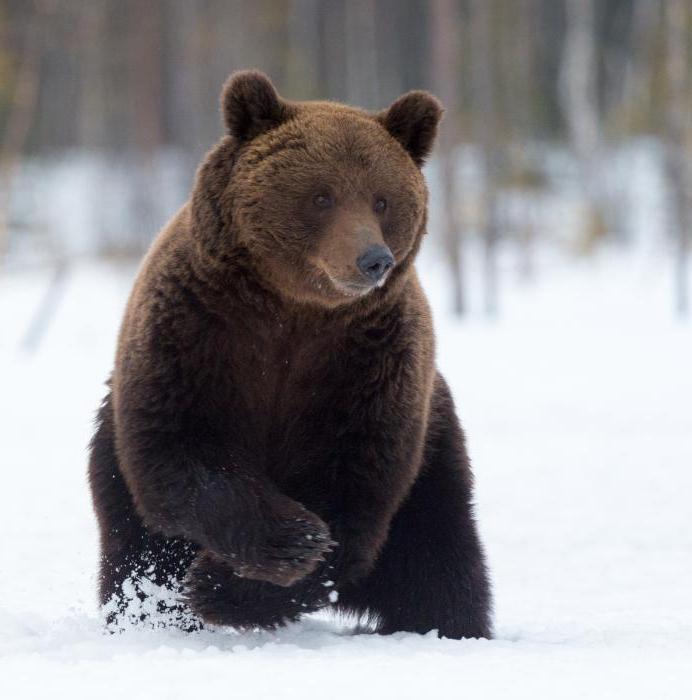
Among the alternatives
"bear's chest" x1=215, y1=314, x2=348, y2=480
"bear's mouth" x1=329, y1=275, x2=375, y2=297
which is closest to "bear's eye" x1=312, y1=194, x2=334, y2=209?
"bear's mouth" x1=329, y1=275, x2=375, y2=297

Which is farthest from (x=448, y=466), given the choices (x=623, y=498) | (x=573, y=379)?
(x=573, y=379)

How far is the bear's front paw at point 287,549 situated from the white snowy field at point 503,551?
0.23 m

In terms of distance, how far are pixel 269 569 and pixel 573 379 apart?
31.5 ft

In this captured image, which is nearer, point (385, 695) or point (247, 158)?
point (385, 695)

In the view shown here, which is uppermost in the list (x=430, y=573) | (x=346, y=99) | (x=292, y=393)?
(x=346, y=99)

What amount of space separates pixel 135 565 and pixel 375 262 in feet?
4.56

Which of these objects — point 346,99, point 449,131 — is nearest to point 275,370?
point 449,131

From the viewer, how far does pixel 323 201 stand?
4.24 m

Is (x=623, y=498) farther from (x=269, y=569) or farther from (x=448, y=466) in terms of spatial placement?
(x=269, y=569)

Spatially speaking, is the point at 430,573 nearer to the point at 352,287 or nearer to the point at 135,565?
the point at 135,565

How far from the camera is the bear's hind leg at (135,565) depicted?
4.47 metres

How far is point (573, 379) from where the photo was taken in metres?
13.4

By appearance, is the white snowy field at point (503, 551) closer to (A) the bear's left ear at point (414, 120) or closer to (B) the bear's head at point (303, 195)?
(B) the bear's head at point (303, 195)

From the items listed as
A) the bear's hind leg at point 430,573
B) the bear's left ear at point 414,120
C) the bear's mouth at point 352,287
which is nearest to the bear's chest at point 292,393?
the bear's mouth at point 352,287
